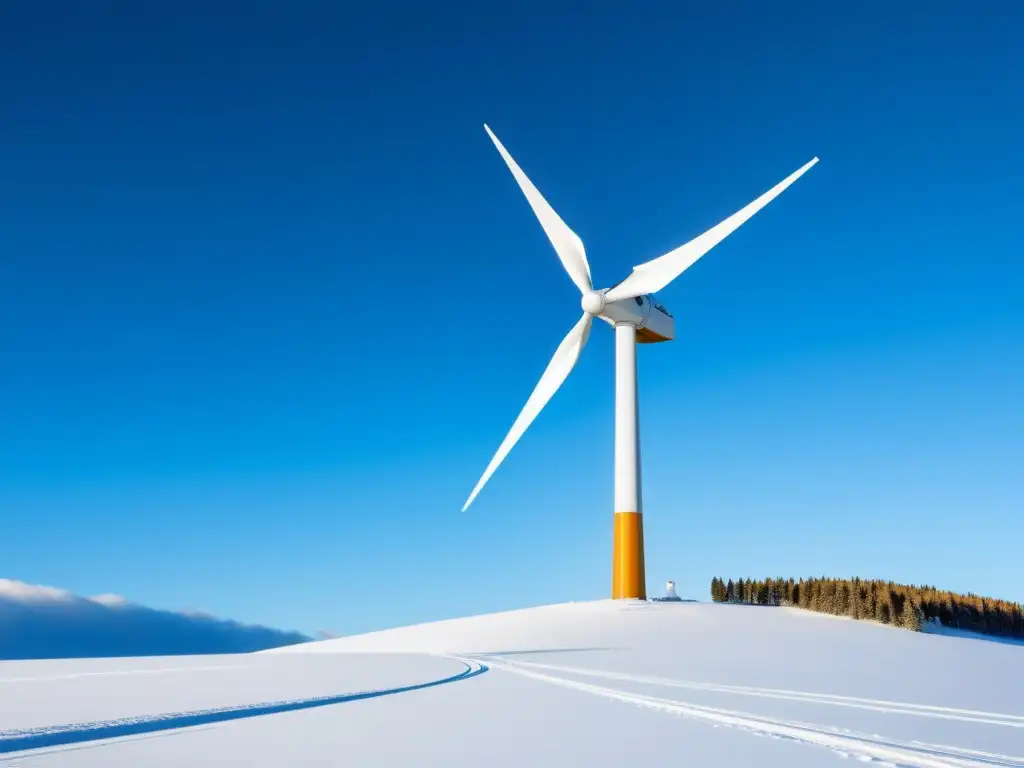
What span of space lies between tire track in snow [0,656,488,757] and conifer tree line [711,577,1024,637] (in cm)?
4809

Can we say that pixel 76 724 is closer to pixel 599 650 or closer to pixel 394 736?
pixel 394 736

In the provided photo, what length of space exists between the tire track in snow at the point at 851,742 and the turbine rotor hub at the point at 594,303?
45058 millimetres

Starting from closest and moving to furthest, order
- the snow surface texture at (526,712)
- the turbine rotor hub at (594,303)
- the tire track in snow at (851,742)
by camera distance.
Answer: the tire track in snow at (851,742) < the snow surface texture at (526,712) < the turbine rotor hub at (594,303)

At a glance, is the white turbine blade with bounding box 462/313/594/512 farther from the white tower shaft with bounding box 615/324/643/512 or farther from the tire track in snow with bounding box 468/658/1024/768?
the tire track in snow with bounding box 468/658/1024/768

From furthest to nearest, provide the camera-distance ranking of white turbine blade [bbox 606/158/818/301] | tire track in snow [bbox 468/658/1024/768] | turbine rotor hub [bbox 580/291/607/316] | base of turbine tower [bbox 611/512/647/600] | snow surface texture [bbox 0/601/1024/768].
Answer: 1. turbine rotor hub [bbox 580/291/607/316]
2. base of turbine tower [bbox 611/512/647/600]
3. white turbine blade [bbox 606/158/818/301]
4. snow surface texture [bbox 0/601/1024/768]
5. tire track in snow [bbox 468/658/1024/768]

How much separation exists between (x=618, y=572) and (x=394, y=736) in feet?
153

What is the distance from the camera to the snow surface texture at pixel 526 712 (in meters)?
10.4

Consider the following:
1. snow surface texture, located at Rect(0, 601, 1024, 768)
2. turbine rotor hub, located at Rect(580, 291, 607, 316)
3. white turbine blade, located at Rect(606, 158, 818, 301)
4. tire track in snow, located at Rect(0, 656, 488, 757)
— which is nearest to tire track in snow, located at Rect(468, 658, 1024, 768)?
snow surface texture, located at Rect(0, 601, 1024, 768)

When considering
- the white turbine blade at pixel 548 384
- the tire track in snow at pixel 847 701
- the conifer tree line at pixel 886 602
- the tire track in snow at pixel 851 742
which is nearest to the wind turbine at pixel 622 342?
the white turbine blade at pixel 548 384

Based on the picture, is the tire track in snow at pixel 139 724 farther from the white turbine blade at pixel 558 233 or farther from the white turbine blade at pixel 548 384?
the white turbine blade at pixel 558 233

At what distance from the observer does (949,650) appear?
4044 cm

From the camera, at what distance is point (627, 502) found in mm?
57156

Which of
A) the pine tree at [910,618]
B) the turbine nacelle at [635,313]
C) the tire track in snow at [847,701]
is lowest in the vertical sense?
the tire track in snow at [847,701]

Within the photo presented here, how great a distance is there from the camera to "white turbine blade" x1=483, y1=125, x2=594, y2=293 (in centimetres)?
5969
